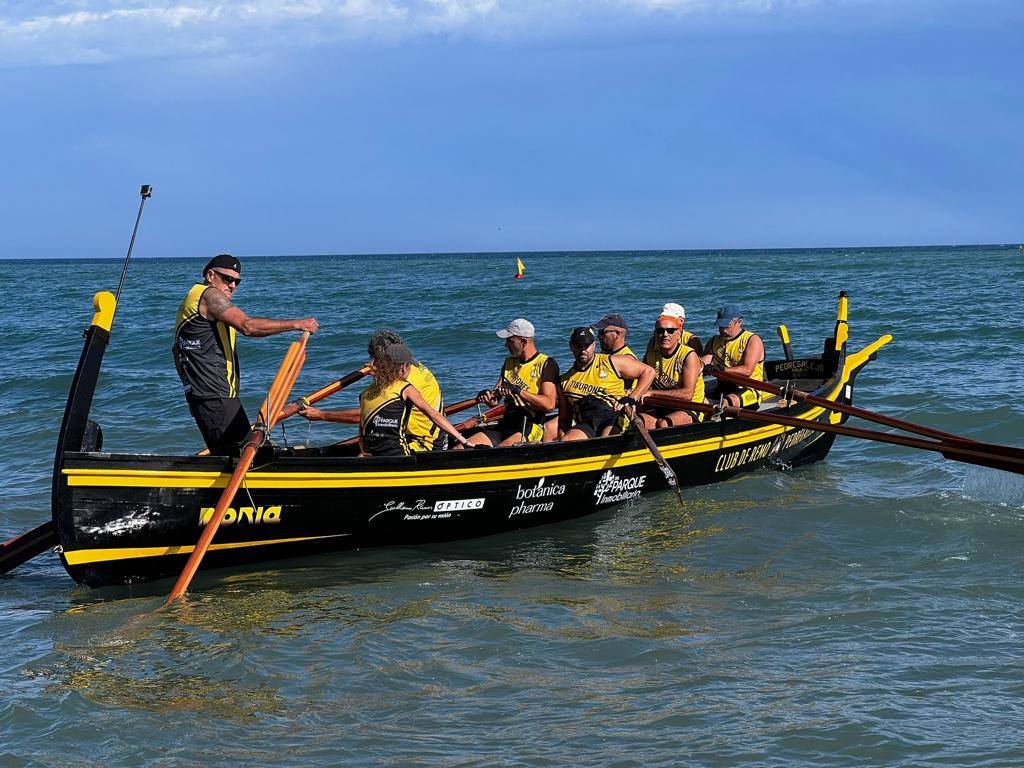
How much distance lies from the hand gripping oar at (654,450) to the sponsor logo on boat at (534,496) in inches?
33.9

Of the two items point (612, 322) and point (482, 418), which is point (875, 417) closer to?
point (612, 322)

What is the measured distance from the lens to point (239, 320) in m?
7.72

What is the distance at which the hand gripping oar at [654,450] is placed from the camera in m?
9.78

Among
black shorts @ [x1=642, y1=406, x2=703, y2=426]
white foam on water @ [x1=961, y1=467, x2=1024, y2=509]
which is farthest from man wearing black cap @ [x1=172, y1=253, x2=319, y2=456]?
white foam on water @ [x1=961, y1=467, x2=1024, y2=509]

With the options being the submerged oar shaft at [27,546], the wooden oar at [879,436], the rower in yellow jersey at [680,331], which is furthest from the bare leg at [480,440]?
the submerged oar shaft at [27,546]

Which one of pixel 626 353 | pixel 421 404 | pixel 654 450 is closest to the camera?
pixel 421 404

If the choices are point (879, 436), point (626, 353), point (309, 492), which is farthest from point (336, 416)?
point (879, 436)

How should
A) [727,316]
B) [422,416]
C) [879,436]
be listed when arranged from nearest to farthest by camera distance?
[422,416] < [879,436] < [727,316]

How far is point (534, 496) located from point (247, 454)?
2.74 m

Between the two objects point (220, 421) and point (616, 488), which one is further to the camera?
point (616, 488)

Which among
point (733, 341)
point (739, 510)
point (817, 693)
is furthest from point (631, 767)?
point (733, 341)

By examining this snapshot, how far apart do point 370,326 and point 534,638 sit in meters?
22.1

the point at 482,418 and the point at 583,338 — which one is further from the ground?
the point at 583,338

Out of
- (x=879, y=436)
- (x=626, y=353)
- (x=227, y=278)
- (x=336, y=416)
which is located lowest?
(x=879, y=436)
